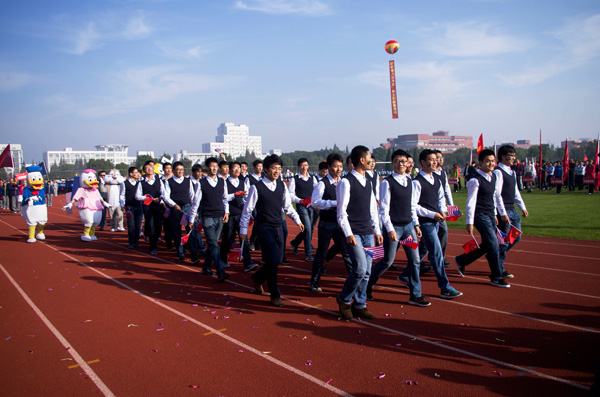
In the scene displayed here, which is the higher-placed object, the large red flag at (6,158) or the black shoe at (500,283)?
the large red flag at (6,158)

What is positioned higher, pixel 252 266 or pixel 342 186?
pixel 342 186

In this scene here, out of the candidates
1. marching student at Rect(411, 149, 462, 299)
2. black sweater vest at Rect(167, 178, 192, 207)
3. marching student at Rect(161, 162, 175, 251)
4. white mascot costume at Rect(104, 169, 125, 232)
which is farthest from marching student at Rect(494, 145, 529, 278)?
white mascot costume at Rect(104, 169, 125, 232)

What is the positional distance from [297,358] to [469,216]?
11.4 ft

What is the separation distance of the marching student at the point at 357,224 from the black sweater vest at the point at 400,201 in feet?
1.87

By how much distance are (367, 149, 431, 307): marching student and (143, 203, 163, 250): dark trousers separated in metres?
6.11

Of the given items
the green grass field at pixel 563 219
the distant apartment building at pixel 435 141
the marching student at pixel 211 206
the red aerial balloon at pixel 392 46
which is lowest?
the green grass field at pixel 563 219

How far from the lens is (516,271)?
23.7 feet

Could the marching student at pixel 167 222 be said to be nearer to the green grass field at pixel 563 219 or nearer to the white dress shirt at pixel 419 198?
the white dress shirt at pixel 419 198

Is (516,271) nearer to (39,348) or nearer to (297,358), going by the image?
(297,358)

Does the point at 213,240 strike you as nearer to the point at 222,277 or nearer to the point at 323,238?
the point at 222,277

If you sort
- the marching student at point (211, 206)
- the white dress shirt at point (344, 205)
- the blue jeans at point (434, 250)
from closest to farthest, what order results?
1. the white dress shirt at point (344, 205)
2. the blue jeans at point (434, 250)
3. the marching student at point (211, 206)

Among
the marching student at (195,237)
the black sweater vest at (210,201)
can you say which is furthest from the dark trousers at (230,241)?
the marching student at (195,237)

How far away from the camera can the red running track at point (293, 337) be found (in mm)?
3576

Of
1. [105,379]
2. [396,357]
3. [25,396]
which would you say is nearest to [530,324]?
[396,357]
